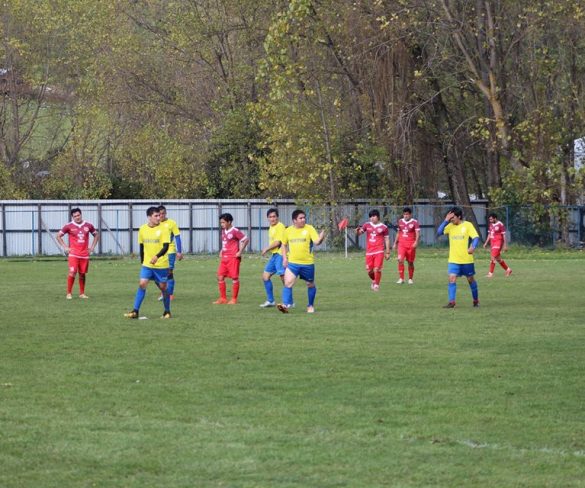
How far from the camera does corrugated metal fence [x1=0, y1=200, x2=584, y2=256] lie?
172 feet

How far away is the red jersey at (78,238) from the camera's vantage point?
25203 mm

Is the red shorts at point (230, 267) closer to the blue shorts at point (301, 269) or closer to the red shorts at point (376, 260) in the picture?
the blue shorts at point (301, 269)

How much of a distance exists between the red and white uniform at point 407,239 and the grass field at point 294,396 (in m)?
7.22

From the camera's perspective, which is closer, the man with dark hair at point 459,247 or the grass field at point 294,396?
the grass field at point 294,396

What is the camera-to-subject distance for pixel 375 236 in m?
27.8

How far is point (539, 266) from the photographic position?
38.1 meters

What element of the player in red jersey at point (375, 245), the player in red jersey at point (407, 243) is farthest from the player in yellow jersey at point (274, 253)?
the player in red jersey at point (407, 243)

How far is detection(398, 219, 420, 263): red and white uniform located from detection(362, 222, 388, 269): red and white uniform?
6.61 feet

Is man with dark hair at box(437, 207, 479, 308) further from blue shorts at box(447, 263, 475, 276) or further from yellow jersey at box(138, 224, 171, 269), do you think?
yellow jersey at box(138, 224, 171, 269)

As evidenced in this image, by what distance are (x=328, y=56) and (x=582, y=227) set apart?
1340 centimetres

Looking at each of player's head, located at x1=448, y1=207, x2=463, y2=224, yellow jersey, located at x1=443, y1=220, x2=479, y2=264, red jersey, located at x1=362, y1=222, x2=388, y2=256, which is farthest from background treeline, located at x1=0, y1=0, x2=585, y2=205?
yellow jersey, located at x1=443, y1=220, x2=479, y2=264

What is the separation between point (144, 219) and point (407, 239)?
25.0 meters

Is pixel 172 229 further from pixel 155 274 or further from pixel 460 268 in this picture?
pixel 460 268

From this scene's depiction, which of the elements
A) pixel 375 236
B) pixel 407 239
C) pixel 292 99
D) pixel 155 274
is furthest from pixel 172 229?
pixel 292 99
